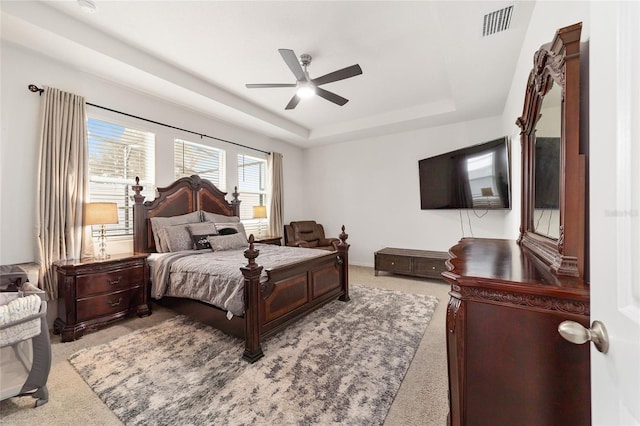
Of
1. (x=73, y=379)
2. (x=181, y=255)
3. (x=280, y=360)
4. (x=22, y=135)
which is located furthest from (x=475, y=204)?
(x=22, y=135)

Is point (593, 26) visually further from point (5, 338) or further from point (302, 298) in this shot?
point (5, 338)

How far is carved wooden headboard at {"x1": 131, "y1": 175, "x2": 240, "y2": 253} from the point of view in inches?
130

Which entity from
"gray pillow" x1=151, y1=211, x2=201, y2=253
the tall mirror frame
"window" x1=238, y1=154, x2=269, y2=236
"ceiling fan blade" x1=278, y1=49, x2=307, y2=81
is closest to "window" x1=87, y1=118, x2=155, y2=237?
"gray pillow" x1=151, y1=211, x2=201, y2=253

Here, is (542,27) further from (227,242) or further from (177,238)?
(177,238)

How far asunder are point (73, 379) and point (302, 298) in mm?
1833

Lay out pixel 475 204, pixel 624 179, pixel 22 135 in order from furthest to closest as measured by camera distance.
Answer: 1. pixel 475 204
2. pixel 22 135
3. pixel 624 179

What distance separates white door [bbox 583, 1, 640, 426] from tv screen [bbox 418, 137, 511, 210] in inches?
118

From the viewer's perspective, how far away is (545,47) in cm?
120

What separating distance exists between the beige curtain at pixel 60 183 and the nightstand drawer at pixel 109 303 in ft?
1.42

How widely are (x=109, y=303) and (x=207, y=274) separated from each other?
46.2 inches

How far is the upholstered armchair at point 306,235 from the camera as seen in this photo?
5281mm

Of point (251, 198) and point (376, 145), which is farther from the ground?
point (376, 145)

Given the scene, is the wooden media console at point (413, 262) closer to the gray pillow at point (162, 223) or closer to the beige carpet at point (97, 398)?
the beige carpet at point (97, 398)

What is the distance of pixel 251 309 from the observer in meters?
2.10
